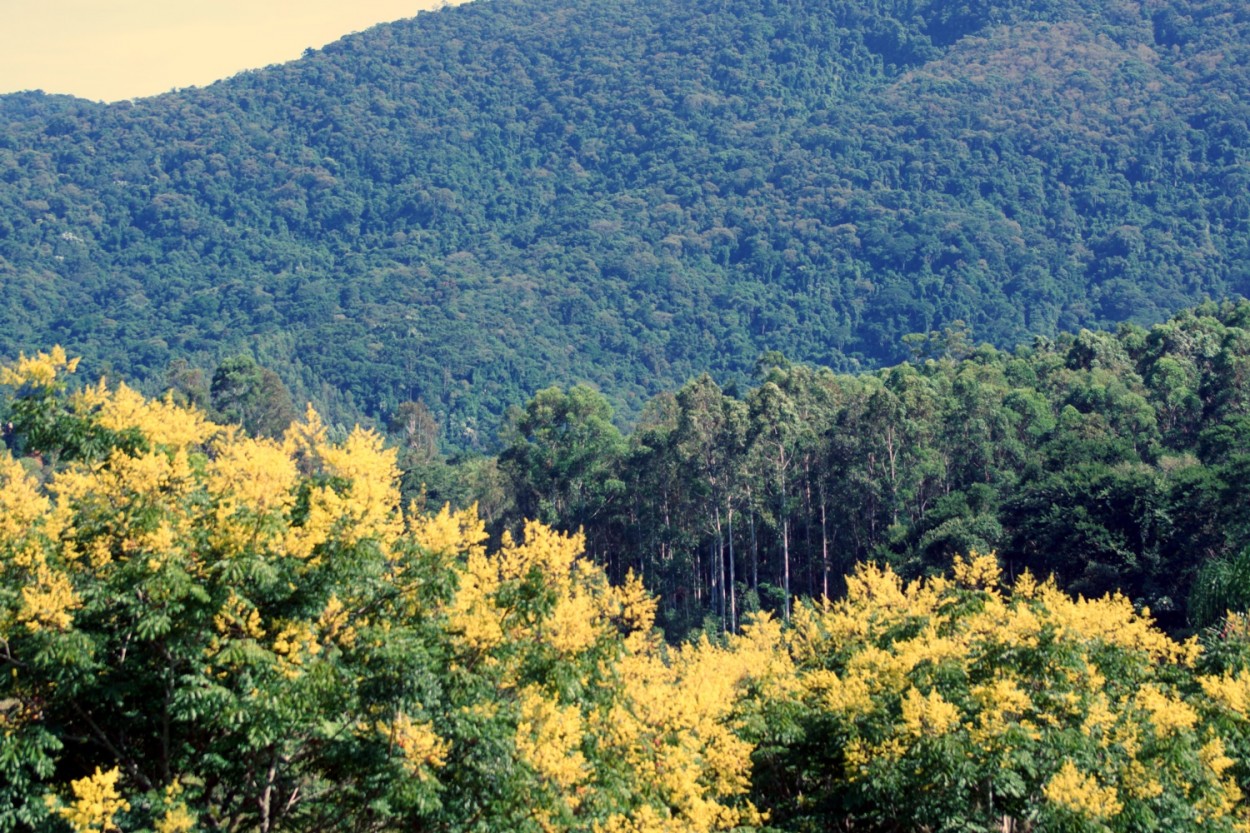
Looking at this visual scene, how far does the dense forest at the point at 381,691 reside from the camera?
46.8 feet

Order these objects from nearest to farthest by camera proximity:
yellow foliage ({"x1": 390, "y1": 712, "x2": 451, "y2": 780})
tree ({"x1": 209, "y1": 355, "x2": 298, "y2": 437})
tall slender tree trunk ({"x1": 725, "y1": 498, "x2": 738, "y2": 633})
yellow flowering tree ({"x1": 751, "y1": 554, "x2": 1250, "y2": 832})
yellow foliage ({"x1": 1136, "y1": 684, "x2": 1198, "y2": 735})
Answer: yellow foliage ({"x1": 390, "y1": 712, "x2": 451, "y2": 780}) < yellow flowering tree ({"x1": 751, "y1": 554, "x2": 1250, "y2": 832}) < yellow foliage ({"x1": 1136, "y1": 684, "x2": 1198, "y2": 735}) < tall slender tree trunk ({"x1": 725, "y1": 498, "x2": 738, "y2": 633}) < tree ({"x1": 209, "y1": 355, "x2": 298, "y2": 437})

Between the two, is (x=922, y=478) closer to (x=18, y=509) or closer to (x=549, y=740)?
(x=549, y=740)

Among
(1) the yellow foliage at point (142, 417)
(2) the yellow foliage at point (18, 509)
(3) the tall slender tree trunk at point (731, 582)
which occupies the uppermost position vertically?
(1) the yellow foliage at point (142, 417)

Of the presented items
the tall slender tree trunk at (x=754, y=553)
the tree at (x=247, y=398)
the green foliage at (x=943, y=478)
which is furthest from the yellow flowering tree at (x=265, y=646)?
the tree at (x=247, y=398)

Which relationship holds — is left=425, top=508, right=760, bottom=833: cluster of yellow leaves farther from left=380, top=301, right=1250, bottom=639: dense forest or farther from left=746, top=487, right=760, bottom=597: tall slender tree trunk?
left=746, top=487, right=760, bottom=597: tall slender tree trunk

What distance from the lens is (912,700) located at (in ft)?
64.8

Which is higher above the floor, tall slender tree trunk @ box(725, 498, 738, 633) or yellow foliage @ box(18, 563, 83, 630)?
yellow foliage @ box(18, 563, 83, 630)

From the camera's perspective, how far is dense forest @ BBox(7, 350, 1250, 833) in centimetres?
1427

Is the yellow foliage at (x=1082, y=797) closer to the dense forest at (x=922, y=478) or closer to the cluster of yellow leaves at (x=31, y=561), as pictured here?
the cluster of yellow leaves at (x=31, y=561)

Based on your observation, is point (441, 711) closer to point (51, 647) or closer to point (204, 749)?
point (204, 749)

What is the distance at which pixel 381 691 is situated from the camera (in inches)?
600

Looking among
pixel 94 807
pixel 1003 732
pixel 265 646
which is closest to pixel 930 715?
pixel 1003 732

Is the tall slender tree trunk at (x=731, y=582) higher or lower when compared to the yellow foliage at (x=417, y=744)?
lower

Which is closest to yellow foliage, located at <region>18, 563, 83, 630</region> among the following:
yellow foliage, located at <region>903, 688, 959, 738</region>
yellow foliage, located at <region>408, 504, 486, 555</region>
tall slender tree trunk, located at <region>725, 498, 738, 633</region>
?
yellow foliage, located at <region>408, 504, 486, 555</region>
